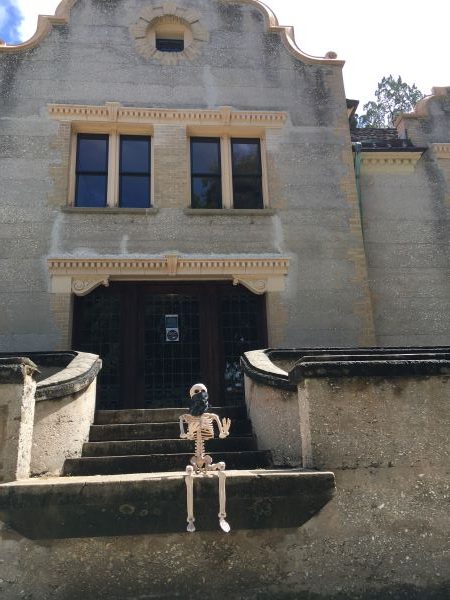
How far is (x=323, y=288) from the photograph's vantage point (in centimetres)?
1110

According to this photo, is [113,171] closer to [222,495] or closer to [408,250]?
[408,250]

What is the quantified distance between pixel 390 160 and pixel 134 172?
610 centimetres

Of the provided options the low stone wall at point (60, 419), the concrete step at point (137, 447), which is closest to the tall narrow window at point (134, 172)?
the low stone wall at point (60, 419)

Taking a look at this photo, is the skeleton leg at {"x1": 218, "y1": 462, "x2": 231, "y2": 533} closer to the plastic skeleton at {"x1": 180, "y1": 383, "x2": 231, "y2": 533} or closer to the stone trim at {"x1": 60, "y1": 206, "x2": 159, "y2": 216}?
the plastic skeleton at {"x1": 180, "y1": 383, "x2": 231, "y2": 533}

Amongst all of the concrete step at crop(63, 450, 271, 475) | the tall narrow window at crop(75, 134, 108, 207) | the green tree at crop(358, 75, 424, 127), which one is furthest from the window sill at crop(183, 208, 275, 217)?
the green tree at crop(358, 75, 424, 127)

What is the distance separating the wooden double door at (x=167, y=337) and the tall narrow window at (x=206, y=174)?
1.99 metres

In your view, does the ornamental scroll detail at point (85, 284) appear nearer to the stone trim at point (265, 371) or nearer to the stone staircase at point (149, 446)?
the stone staircase at point (149, 446)

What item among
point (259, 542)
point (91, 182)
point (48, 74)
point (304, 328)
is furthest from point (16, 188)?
point (259, 542)

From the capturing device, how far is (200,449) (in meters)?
4.62

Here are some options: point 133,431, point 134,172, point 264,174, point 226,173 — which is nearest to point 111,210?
point 134,172

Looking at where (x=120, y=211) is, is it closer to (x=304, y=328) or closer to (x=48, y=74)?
(x=48, y=74)

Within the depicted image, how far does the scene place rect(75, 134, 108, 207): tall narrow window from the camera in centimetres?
1154

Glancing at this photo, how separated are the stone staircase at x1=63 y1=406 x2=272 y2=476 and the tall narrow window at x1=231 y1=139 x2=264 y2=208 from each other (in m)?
5.55

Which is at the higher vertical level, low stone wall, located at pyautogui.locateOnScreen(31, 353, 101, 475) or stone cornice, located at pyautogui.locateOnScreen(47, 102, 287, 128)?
stone cornice, located at pyautogui.locateOnScreen(47, 102, 287, 128)
